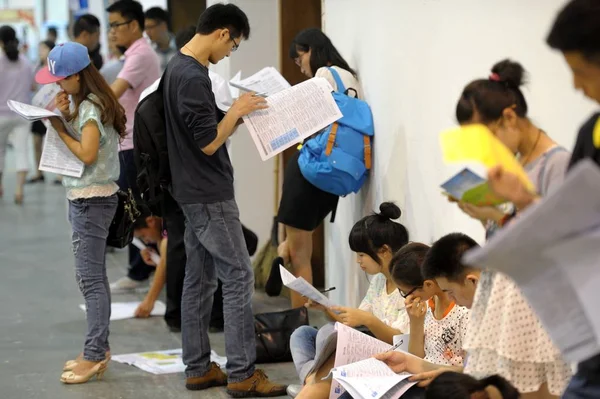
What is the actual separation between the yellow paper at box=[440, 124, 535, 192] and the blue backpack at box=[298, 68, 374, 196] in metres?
2.63

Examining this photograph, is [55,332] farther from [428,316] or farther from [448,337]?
[448,337]

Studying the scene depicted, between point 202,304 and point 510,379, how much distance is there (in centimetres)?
231

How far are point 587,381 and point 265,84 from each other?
2.87 metres

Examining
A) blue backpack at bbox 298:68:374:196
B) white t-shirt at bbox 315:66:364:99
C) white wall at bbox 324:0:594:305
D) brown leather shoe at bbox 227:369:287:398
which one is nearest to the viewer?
white wall at bbox 324:0:594:305

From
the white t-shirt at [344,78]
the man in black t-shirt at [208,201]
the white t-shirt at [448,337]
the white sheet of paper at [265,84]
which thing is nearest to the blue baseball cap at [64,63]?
the man in black t-shirt at [208,201]

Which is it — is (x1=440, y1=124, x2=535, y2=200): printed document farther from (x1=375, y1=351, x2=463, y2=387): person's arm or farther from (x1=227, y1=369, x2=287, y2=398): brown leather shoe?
(x1=227, y1=369, x2=287, y2=398): brown leather shoe

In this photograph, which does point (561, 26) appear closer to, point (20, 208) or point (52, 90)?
point (52, 90)

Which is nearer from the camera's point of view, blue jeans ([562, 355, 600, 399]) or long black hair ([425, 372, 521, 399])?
blue jeans ([562, 355, 600, 399])

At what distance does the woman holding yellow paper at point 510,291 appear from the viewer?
2.52 m

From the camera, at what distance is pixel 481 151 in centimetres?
215

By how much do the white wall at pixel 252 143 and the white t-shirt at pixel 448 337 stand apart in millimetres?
3564

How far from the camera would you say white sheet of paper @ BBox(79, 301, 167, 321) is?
6246 millimetres

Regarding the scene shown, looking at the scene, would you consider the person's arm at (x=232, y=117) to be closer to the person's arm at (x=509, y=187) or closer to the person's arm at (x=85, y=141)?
the person's arm at (x=85, y=141)

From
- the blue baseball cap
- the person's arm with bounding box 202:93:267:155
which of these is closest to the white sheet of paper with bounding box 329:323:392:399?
the person's arm with bounding box 202:93:267:155
